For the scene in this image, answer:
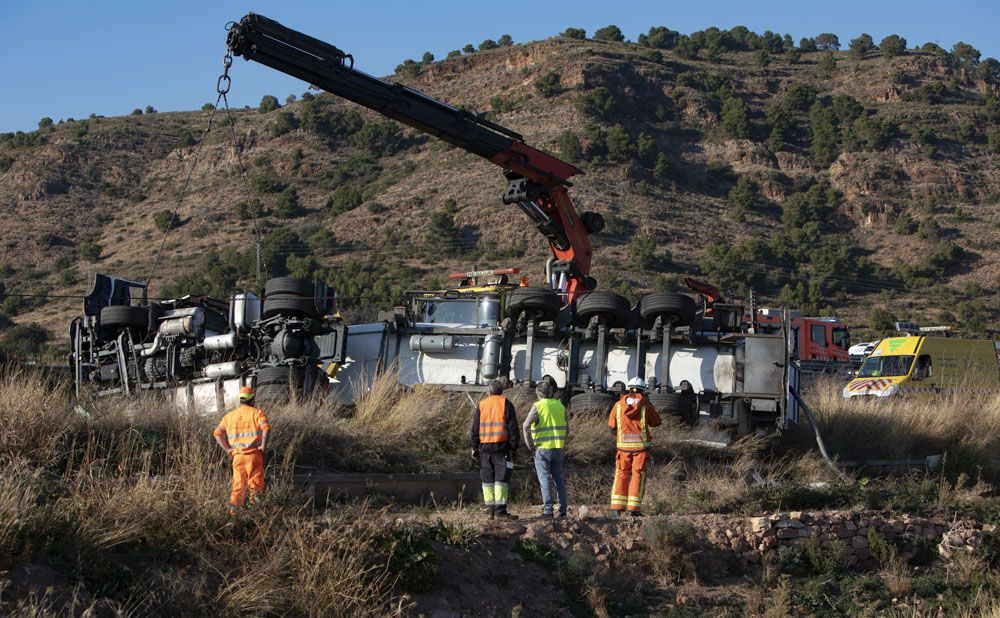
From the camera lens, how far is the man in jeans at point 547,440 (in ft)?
36.7

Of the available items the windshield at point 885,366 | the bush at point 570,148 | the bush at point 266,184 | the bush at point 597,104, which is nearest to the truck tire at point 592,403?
the windshield at point 885,366

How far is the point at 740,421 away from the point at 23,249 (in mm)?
51985

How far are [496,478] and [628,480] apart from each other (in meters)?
1.59

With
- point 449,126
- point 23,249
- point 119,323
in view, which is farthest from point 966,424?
point 23,249

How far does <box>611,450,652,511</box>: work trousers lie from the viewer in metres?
11.4

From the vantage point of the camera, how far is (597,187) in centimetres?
5853

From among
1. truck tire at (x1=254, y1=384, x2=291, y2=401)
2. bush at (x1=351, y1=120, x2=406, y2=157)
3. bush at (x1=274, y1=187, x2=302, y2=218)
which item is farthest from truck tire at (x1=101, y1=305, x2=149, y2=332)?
bush at (x1=351, y1=120, x2=406, y2=157)

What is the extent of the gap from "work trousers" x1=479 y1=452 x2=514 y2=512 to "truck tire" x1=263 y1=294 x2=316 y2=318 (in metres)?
6.18

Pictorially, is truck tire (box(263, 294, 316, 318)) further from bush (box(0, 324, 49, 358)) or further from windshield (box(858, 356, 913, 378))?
bush (box(0, 324, 49, 358))

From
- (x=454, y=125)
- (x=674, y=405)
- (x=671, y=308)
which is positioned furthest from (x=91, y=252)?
(x=674, y=405)

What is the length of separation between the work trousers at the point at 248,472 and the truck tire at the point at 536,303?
7.41 m

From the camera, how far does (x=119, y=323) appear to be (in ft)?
60.4

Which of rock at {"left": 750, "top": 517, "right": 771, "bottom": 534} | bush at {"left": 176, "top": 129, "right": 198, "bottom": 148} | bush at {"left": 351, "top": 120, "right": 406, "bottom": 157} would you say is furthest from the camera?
bush at {"left": 176, "top": 129, "right": 198, "bottom": 148}

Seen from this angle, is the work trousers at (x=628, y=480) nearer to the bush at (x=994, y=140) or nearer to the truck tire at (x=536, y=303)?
the truck tire at (x=536, y=303)
